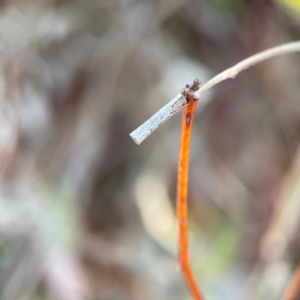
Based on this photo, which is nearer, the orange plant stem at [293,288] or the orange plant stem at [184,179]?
the orange plant stem at [184,179]

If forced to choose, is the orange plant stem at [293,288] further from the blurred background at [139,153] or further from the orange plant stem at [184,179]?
the orange plant stem at [184,179]

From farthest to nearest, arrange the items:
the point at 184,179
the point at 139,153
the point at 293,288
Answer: the point at 139,153 < the point at 293,288 < the point at 184,179

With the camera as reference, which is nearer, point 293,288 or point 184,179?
point 184,179

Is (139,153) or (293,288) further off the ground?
(139,153)

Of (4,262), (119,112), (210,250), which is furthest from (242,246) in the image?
(4,262)

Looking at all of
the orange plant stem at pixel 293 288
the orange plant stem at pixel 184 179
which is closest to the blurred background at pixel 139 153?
the orange plant stem at pixel 293 288
